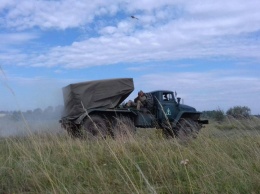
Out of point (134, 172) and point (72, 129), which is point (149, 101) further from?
point (134, 172)

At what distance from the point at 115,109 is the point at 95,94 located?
1030 millimetres

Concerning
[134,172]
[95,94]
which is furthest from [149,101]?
[134,172]

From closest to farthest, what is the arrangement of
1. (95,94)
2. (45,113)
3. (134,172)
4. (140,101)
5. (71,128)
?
(134,172) → (71,128) → (95,94) → (140,101) → (45,113)

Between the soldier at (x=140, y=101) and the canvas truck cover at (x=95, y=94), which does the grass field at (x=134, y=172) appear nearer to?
the canvas truck cover at (x=95, y=94)

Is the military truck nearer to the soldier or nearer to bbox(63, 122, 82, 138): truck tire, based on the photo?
bbox(63, 122, 82, 138): truck tire

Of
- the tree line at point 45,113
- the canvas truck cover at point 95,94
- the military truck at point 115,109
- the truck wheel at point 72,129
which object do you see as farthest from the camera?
the tree line at point 45,113

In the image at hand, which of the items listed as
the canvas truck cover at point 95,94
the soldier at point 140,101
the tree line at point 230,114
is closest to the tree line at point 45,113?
the canvas truck cover at point 95,94

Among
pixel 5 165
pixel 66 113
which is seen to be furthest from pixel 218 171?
pixel 66 113

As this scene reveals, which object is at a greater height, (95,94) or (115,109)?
(95,94)

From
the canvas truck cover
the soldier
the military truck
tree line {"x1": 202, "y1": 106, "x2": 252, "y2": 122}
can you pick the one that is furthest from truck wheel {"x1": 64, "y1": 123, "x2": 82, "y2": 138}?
tree line {"x1": 202, "y1": 106, "x2": 252, "y2": 122}

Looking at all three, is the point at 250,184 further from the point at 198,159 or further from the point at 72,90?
the point at 72,90

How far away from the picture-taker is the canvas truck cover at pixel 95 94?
14.6 metres

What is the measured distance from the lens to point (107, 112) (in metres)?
14.5

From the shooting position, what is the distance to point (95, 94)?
1489cm
